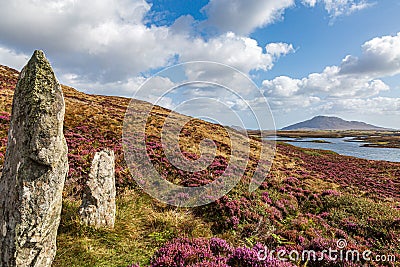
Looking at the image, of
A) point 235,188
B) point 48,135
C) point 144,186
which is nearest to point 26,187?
point 48,135

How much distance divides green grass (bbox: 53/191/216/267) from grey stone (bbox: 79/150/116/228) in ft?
0.70

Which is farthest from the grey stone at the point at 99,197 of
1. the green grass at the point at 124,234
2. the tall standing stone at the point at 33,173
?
the tall standing stone at the point at 33,173

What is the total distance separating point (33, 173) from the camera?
12.5ft

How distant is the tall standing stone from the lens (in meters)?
3.69

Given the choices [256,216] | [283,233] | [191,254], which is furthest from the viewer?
[256,216]

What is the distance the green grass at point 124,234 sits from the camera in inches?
198

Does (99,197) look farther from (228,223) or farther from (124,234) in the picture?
(228,223)

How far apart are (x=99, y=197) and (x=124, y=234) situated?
1.24m

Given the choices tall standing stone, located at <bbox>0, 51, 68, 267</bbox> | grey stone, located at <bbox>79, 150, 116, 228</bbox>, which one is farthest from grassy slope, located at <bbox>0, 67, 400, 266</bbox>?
tall standing stone, located at <bbox>0, 51, 68, 267</bbox>

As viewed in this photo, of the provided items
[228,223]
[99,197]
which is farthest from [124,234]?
[228,223]

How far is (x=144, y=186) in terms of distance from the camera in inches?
407

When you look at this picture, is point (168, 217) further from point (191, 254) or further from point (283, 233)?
point (283, 233)

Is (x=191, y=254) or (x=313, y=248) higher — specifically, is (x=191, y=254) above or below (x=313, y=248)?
above

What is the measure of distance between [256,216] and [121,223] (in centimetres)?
481
